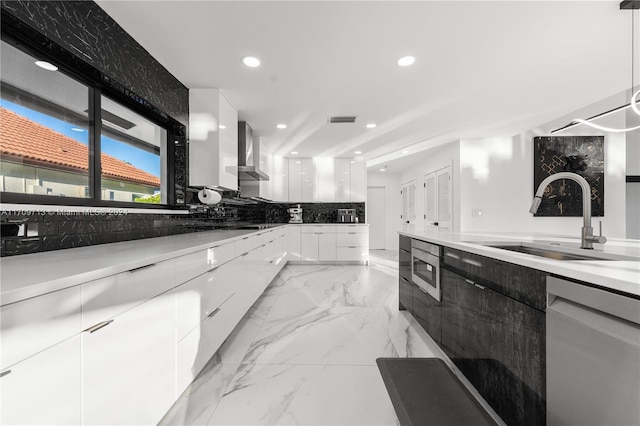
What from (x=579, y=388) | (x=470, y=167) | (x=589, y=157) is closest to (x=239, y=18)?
(x=579, y=388)

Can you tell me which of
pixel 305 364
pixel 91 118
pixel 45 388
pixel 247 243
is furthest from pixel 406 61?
pixel 45 388

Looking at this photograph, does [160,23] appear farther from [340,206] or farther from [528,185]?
[528,185]

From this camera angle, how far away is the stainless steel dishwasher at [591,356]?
66 centimetres

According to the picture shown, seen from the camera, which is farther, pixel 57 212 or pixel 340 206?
pixel 340 206

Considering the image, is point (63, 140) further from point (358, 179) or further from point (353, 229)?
point (358, 179)

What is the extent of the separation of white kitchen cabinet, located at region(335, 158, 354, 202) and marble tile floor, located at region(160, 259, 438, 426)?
107 inches

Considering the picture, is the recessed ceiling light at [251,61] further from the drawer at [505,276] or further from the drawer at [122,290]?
the drawer at [505,276]

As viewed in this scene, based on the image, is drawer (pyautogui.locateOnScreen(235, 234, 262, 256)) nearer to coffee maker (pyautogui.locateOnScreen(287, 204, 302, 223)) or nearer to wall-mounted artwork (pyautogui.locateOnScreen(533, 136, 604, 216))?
coffee maker (pyautogui.locateOnScreen(287, 204, 302, 223))

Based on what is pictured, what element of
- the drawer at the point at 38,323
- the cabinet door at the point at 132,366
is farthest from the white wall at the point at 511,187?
the drawer at the point at 38,323

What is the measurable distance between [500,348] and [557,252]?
2.37ft

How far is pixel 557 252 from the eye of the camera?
4.72 feet

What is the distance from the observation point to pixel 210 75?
2352 mm

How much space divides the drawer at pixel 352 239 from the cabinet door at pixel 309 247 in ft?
1.61

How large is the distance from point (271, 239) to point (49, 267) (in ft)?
8.82
